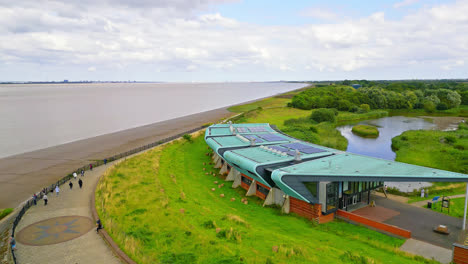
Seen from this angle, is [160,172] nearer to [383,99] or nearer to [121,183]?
[121,183]

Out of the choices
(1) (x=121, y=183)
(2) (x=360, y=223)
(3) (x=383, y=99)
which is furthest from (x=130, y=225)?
(3) (x=383, y=99)

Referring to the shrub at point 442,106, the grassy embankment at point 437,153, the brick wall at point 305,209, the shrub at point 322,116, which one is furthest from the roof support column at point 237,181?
the shrub at point 442,106

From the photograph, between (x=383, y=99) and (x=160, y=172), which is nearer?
(x=160, y=172)

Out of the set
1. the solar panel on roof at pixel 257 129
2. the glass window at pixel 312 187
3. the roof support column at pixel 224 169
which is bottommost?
the roof support column at pixel 224 169

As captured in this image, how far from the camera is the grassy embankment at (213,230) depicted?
21.6 m

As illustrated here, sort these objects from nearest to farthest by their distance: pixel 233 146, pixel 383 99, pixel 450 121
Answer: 1. pixel 233 146
2. pixel 450 121
3. pixel 383 99

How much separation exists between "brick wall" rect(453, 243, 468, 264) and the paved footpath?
25533 millimetres

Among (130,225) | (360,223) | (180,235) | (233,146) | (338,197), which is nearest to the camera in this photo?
(180,235)

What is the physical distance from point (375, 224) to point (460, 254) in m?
7.15

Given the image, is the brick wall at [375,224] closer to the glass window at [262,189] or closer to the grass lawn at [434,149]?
the glass window at [262,189]

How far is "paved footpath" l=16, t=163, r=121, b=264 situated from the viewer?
22719 millimetres

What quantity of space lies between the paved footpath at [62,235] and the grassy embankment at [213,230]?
1594mm

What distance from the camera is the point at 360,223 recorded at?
96.8ft

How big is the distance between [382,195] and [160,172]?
31536 mm
